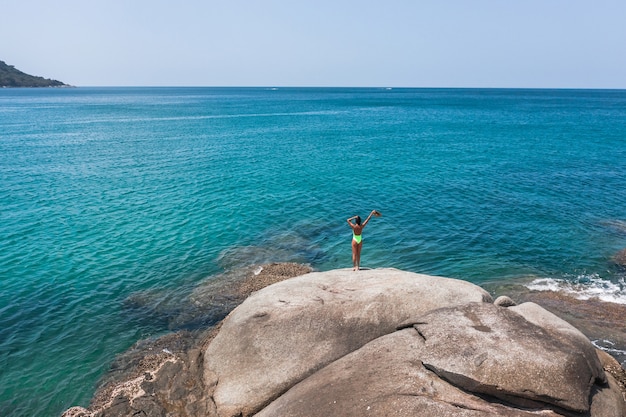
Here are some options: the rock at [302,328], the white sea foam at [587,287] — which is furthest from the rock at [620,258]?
the rock at [302,328]

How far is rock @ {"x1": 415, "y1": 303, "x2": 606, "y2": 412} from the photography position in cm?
1200

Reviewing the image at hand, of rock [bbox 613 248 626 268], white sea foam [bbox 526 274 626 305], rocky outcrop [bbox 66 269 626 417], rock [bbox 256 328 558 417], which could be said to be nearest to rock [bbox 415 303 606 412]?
rocky outcrop [bbox 66 269 626 417]

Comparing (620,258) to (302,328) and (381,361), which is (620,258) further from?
(302,328)

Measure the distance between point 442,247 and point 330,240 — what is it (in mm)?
9446

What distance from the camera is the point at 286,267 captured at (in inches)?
1170

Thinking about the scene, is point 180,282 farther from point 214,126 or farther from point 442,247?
point 214,126

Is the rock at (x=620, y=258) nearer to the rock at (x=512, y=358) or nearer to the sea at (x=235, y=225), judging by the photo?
the sea at (x=235, y=225)

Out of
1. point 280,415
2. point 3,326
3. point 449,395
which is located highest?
point 449,395

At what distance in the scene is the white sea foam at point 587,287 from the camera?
85.3ft

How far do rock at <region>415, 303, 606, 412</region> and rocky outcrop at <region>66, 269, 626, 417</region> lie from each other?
0.03 m

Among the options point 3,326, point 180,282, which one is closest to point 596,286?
point 180,282

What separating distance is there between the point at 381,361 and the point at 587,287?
823 inches

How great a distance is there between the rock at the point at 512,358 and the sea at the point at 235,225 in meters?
15.0

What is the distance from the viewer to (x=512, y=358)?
41.4 ft
